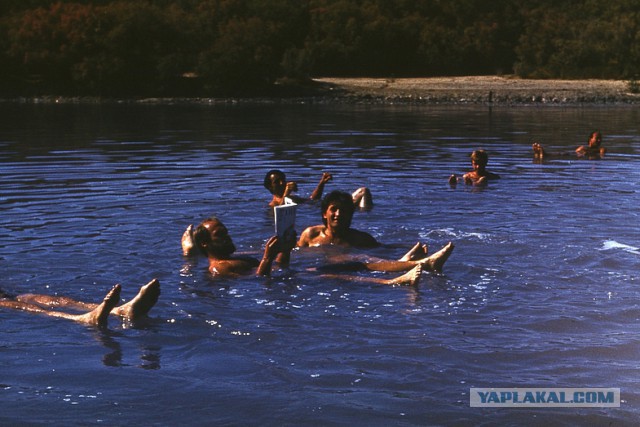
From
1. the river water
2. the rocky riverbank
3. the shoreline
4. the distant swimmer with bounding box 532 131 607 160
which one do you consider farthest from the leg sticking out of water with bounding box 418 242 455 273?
the rocky riverbank

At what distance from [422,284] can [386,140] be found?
17.8m

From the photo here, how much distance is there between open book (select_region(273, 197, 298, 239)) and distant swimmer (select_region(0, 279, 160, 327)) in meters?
1.40

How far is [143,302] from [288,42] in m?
52.4

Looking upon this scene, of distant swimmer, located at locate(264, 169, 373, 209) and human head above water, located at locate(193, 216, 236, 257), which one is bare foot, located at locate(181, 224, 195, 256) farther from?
distant swimmer, located at locate(264, 169, 373, 209)

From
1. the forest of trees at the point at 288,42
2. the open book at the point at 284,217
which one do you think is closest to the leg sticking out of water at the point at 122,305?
the open book at the point at 284,217

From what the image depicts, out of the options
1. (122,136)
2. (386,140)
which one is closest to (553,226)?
(386,140)

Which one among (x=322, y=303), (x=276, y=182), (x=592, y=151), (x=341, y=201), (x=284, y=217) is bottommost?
(x=322, y=303)

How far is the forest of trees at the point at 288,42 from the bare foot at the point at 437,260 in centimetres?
4394

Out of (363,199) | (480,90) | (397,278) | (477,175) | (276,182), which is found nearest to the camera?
(397,278)

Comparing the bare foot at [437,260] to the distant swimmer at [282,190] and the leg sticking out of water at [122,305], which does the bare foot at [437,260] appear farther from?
the distant swimmer at [282,190]

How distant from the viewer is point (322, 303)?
9344mm

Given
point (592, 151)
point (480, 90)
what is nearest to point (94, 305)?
point (592, 151)

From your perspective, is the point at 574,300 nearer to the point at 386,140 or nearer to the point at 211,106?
the point at 386,140

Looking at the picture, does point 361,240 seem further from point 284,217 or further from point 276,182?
point 276,182
